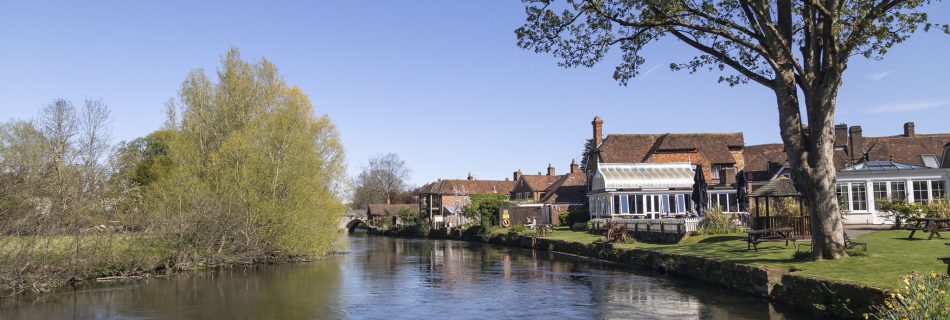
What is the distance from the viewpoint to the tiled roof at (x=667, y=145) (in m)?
46.8

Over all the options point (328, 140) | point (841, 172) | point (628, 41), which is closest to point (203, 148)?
point (328, 140)

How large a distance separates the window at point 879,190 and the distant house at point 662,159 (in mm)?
11648

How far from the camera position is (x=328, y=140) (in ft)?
116

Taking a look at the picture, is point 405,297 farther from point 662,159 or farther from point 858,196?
point 662,159

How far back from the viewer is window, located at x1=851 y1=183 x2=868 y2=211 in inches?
1132

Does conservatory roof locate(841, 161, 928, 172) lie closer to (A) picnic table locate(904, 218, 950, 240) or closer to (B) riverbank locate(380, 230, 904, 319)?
(A) picnic table locate(904, 218, 950, 240)

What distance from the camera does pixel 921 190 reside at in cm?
2828

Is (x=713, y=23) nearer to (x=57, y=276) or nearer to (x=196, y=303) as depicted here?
(x=196, y=303)

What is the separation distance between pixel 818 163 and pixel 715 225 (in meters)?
10.6

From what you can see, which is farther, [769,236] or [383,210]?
[383,210]

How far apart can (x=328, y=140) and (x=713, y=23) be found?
77.0ft

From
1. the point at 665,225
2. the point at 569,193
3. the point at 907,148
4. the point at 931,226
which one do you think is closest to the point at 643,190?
the point at 569,193

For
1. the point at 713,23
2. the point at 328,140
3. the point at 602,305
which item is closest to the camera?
the point at 602,305

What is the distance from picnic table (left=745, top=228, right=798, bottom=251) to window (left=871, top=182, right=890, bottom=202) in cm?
1037
